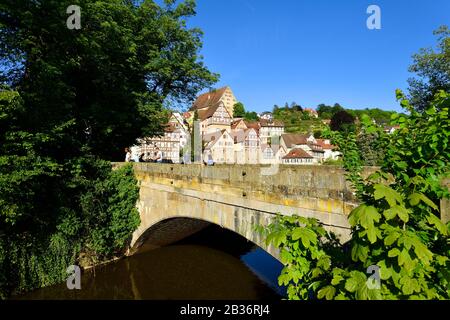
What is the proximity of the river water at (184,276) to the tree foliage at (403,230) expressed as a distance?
865 centimetres

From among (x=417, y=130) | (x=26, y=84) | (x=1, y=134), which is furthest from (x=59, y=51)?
(x=417, y=130)

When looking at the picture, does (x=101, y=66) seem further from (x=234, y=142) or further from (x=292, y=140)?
(x=292, y=140)

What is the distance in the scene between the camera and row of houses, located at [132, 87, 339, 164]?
168 ft

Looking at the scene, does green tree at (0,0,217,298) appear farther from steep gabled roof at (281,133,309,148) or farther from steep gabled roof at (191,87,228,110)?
steep gabled roof at (191,87,228,110)

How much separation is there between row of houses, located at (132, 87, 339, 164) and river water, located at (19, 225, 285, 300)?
2749cm

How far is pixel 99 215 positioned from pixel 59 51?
662cm

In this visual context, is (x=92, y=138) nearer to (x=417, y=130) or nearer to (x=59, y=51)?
(x=59, y=51)

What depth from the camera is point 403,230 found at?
2197mm

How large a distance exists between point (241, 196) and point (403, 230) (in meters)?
4.86

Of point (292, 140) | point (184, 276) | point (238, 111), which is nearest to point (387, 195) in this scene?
point (184, 276)

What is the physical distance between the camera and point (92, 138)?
14.2 metres

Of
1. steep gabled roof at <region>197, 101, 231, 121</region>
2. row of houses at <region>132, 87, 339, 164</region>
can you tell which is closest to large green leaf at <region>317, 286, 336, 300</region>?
row of houses at <region>132, 87, 339, 164</region>

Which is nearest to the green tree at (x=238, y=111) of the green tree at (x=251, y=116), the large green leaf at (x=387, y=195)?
the green tree at (x=251, y=116)

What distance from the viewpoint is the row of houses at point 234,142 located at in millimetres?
51250
